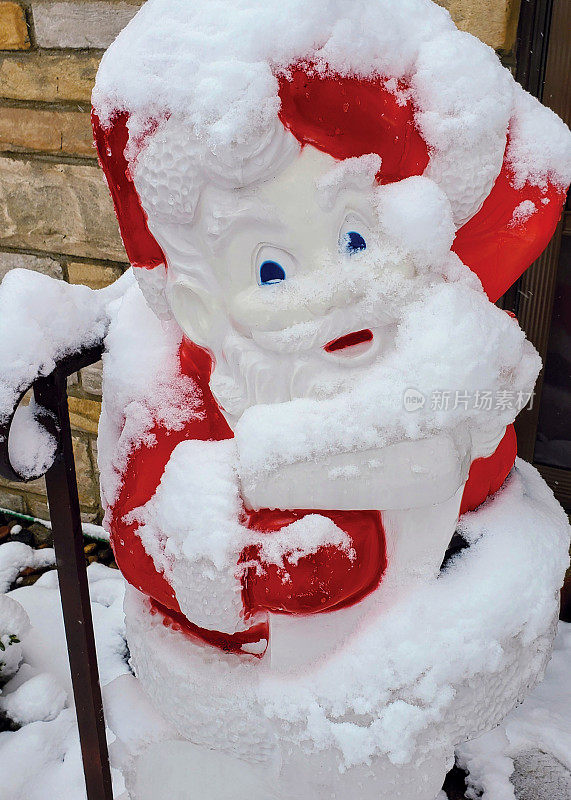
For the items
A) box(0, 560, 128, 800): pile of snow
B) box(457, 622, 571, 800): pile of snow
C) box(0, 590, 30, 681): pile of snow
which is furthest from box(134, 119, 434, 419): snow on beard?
box(0, 590, 30, 681): pile of snow

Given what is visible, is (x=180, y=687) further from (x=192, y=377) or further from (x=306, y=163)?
(x=306, y=163)

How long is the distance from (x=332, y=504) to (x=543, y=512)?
272 millimetres

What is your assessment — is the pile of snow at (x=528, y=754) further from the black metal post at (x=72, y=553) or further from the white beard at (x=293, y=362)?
the white beard at (x=293, y=362)

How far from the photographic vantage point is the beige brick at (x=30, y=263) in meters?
1.60

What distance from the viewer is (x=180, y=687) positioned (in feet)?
2.49

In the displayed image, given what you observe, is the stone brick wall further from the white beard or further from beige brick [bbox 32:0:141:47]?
the white beard

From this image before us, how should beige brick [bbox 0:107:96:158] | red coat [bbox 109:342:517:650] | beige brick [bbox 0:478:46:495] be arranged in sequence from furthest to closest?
beige brick [bbox 0:478:46:495]
beige brick [bbox 0:107:96:158]
red coat [bbox 109:342:517:650]

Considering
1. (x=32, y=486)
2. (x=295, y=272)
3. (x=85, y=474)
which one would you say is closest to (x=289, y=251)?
(x=295, y=272)

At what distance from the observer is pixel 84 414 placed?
1687 mm

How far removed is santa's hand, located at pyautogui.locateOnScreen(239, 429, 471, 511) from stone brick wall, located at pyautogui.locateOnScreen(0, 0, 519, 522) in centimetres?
99

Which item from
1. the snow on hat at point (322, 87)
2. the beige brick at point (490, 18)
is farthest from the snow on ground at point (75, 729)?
the beige brick at point (490, 18)

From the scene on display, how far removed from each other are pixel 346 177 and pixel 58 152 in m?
1.06

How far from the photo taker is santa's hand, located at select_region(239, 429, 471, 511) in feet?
2.02

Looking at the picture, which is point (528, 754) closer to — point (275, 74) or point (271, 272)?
point (271, 272)
